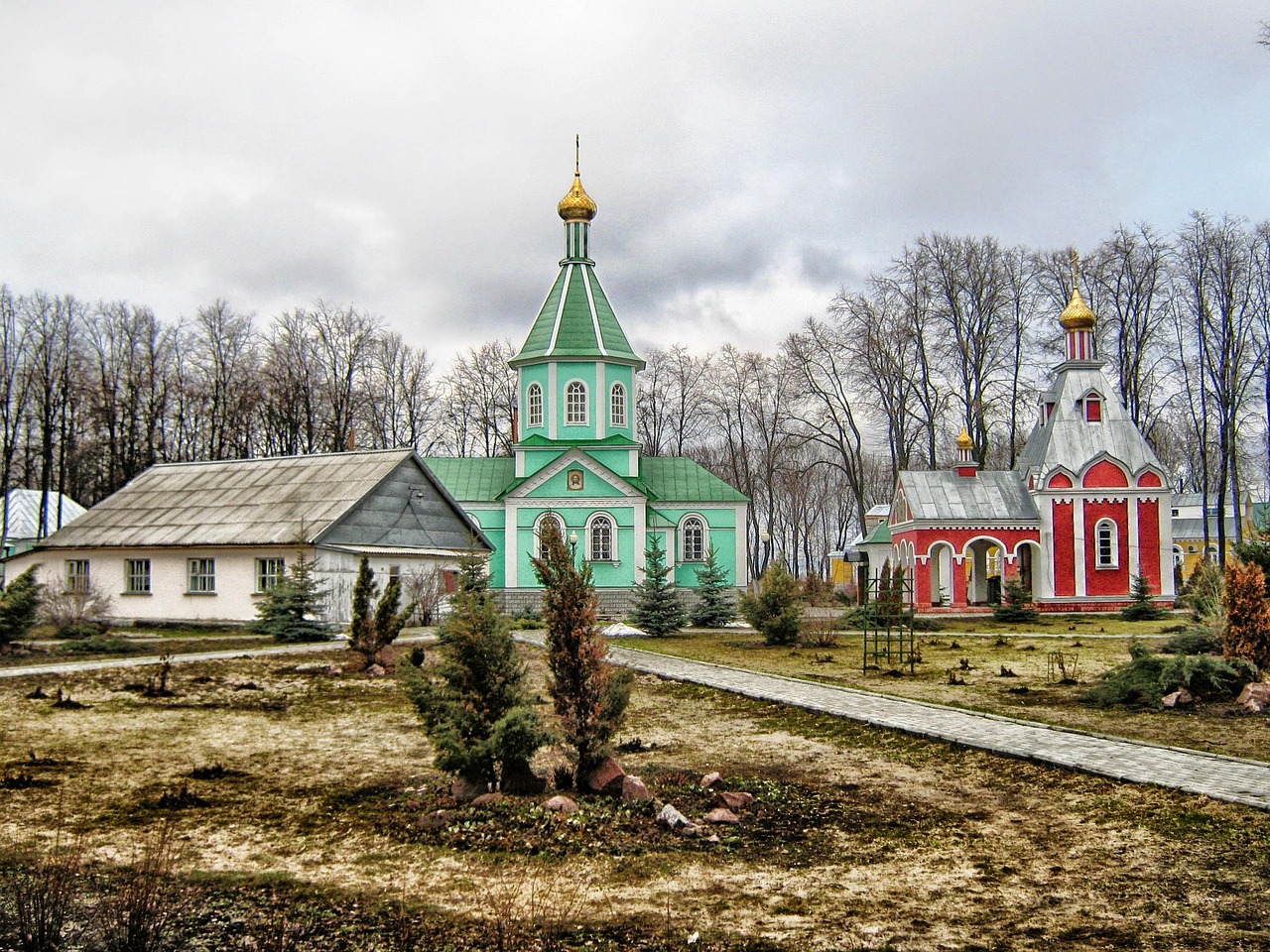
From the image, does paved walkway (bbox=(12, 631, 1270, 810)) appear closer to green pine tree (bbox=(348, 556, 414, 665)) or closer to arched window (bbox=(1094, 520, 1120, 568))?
green pine tree (bbox=(348, 556, 414, 665))

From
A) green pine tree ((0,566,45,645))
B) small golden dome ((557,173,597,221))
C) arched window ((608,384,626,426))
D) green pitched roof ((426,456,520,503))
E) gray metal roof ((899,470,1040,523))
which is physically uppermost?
small golden dome ((557,173,597,221))

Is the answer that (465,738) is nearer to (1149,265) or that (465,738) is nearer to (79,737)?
(79,737)

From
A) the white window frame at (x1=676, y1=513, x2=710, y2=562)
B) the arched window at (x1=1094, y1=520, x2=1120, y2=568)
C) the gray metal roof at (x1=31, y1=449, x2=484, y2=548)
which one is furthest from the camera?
the white window frame at (x1=676, y1=513, x2=710, y2=562)

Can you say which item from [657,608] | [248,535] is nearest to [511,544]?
[657,608]

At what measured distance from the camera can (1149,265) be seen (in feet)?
131

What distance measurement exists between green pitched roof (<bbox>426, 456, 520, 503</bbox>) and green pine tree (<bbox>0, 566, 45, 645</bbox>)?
1974 centimetres

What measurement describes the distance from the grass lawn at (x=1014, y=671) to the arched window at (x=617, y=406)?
40.8ft

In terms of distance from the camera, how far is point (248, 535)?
24453 mm

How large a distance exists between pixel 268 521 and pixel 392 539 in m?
2.91

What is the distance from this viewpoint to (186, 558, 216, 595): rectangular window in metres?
25.0

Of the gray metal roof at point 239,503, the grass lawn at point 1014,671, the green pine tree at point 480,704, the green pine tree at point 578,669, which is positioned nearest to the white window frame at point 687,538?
the grass lawn at point 1014,671

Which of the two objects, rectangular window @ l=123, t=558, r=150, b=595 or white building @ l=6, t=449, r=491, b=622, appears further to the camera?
rectangular window @ l=123, t=558, r=150, b=595

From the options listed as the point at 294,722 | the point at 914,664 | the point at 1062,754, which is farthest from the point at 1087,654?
the point at 294,722

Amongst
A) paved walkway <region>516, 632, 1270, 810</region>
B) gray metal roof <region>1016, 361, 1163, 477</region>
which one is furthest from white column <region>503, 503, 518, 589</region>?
paved walkway <region>516, 632, 1270, 810</region>
